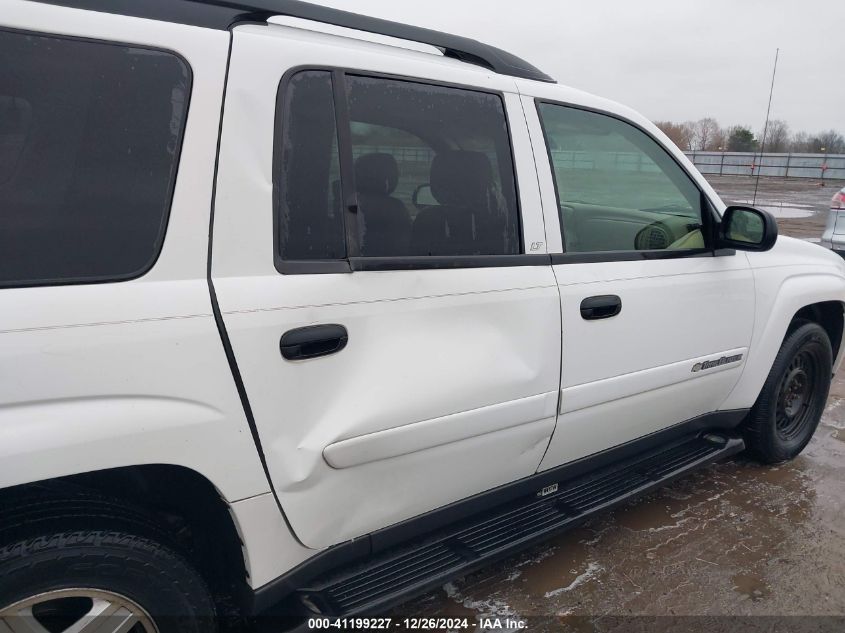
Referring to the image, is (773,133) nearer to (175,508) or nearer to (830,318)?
(830,318)

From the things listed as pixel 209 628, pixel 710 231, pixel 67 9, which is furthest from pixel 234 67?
pixel 710 231

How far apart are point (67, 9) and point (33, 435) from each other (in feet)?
3.13

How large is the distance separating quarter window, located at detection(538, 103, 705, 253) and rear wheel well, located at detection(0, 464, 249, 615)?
155 cm

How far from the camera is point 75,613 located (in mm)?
1502

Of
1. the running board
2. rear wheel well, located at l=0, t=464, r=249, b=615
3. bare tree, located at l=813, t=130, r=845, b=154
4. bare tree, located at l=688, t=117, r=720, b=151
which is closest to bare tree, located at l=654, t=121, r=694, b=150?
bare tree, located at l=688, t=117, r=720, b=151

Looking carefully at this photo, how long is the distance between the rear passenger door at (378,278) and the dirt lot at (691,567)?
0.56 meters

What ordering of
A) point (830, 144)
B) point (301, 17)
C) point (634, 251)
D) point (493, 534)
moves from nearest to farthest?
1. point (301, 17)
2. point (493, 534)
3. point (634, 251)
4. point (830, 144)

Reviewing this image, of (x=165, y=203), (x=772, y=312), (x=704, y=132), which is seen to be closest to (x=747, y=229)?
(x=772, y=312)

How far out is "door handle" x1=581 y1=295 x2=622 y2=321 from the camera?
2340 mm

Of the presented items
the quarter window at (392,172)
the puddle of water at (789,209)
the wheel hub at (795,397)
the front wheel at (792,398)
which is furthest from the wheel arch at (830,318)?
the puddle of water at (789,209)

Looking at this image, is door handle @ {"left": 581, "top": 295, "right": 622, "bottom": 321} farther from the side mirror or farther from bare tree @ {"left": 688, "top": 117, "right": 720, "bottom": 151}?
bare tree @ {"left": 688, "top": 117, "right": 720, "bottom": 151}

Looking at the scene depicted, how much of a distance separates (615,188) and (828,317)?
6.07 ft

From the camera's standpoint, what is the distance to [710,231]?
116 inches

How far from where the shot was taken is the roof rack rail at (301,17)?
5.04 ft
